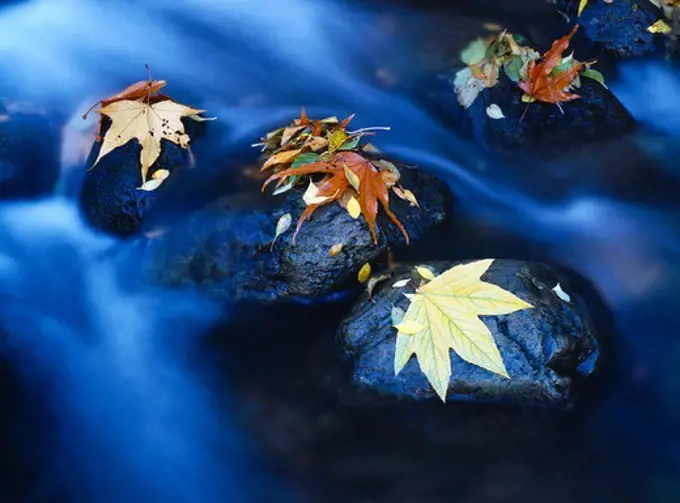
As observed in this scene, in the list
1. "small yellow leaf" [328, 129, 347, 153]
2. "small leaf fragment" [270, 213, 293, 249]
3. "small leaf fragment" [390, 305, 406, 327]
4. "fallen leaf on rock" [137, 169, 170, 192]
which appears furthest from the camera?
"fallen leaf on rock" [137, 169, 170, 192]

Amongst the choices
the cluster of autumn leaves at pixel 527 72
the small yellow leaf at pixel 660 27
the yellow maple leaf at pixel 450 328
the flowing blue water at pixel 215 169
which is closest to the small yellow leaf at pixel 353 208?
the yellow maple leaf at pixel 450 328

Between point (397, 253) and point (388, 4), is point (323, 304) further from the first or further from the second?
point (388, 4)

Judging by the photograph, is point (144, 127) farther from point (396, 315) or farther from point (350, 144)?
point (396, 315)

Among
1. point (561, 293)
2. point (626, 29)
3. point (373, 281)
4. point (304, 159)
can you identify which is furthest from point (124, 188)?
point (626, 29)

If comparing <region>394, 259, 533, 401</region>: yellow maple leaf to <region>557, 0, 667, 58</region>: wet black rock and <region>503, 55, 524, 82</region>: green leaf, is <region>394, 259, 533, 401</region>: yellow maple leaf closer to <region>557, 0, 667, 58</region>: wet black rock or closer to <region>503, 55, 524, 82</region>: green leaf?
<region>503, 55, 524, 82</region>: green leaf

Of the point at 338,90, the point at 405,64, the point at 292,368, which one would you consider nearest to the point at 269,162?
the point at 292,368

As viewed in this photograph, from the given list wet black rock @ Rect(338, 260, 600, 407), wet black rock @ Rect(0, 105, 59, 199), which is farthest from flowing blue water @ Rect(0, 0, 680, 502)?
wet black rock @ Rect(338, 260, 600, 407)
